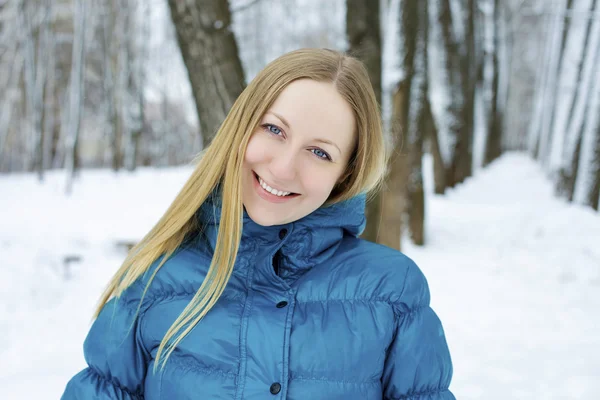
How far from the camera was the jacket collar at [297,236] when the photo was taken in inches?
59.6

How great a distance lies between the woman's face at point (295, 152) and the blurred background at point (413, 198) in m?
1.23

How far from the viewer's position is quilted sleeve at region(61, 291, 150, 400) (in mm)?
1493

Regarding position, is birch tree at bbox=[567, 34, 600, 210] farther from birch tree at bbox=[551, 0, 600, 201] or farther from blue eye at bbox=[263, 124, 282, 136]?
blue eye at bbox=[263, 124, 282, 136]

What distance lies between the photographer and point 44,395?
9.20 ft

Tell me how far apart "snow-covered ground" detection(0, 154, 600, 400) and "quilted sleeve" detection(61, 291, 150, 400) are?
159cm

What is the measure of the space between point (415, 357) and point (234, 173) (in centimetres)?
78

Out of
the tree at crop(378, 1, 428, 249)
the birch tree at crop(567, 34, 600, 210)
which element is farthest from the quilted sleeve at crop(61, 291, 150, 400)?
the birch tree at crop(567, 34, 600, 210)

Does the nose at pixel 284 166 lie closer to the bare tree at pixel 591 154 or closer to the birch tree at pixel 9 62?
the bare tree at pixel 591 154

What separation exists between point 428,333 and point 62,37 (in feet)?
60.1

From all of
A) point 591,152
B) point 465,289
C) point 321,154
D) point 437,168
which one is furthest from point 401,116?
point 437,168

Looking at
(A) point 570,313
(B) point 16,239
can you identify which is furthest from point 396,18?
(B) point 16,239

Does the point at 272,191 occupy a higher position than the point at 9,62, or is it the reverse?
the point at 272,191

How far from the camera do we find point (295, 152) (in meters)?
1.42

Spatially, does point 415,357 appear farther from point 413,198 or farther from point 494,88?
point 494,88
